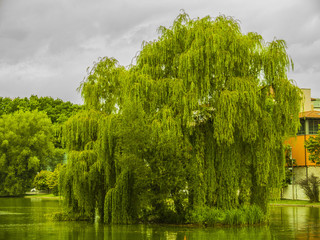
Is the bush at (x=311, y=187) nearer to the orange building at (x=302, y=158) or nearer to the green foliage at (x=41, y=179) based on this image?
the orange building at (x=302, y=158)

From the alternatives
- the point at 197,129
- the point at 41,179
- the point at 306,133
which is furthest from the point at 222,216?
the point at 41,179

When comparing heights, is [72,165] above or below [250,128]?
below

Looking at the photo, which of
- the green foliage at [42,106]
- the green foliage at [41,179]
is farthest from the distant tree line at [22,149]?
the green foliage at [42,106]

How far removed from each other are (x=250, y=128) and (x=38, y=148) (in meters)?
61.6

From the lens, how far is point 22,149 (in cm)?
8125

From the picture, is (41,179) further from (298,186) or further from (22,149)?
(298,186)

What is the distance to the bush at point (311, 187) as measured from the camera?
49.6 metres

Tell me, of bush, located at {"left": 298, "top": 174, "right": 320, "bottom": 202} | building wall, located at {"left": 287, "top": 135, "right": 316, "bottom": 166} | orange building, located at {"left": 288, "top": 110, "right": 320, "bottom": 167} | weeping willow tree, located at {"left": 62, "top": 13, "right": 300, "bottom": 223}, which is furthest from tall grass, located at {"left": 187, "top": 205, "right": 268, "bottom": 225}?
building wall, located at {"left": 287, "top": 135, "right": 316, "bottom": 166}

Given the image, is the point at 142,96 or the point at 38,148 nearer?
the point at 142,96

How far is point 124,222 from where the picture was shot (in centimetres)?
2764

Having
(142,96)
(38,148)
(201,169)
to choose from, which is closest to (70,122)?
(142,96)

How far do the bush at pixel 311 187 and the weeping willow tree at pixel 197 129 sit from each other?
2278 centimetres

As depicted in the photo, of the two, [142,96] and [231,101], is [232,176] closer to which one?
[231,101]

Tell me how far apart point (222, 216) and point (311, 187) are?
26.7 m
